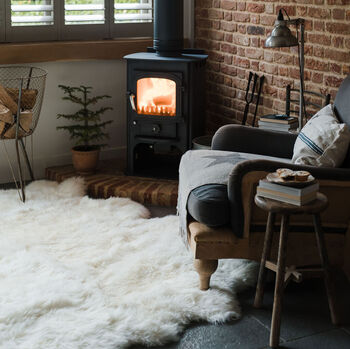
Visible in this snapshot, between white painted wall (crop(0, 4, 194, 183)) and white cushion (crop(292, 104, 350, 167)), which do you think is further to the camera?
white painted wall (crop(0, 4, 194, 183))

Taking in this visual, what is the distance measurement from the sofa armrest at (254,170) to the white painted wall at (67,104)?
242 centimetres

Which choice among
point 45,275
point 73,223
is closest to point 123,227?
point 73,223

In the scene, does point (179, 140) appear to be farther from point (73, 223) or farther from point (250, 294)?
point (250, 294)

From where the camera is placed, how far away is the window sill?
15.2 feet

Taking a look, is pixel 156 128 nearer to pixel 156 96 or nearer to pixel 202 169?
pixel 156 96

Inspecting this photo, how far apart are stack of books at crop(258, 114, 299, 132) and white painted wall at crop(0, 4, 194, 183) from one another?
1704 mm

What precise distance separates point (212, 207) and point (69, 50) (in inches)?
94.2

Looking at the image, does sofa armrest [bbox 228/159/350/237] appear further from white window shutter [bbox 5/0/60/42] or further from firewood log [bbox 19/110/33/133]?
white window shutter [bbox 5/0/60/42]

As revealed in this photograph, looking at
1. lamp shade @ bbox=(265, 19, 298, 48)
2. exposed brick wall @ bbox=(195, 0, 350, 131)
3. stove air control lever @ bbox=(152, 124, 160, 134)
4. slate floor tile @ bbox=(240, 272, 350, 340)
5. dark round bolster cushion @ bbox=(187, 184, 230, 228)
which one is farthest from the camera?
stove air control lever @ bbox=(152, 124, 160, 134)

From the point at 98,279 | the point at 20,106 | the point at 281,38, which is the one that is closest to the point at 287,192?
the point at 98,279

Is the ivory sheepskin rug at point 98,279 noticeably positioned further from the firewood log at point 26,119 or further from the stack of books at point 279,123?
the stack of books at point 279,123

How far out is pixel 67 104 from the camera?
500 cm

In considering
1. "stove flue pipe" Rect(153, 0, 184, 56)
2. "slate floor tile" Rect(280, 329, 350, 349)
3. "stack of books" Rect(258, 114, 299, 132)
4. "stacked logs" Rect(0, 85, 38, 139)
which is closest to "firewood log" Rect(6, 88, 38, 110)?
"stacked logs" Rect(0, 85, 38, 139)

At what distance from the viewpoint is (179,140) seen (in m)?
4.57
